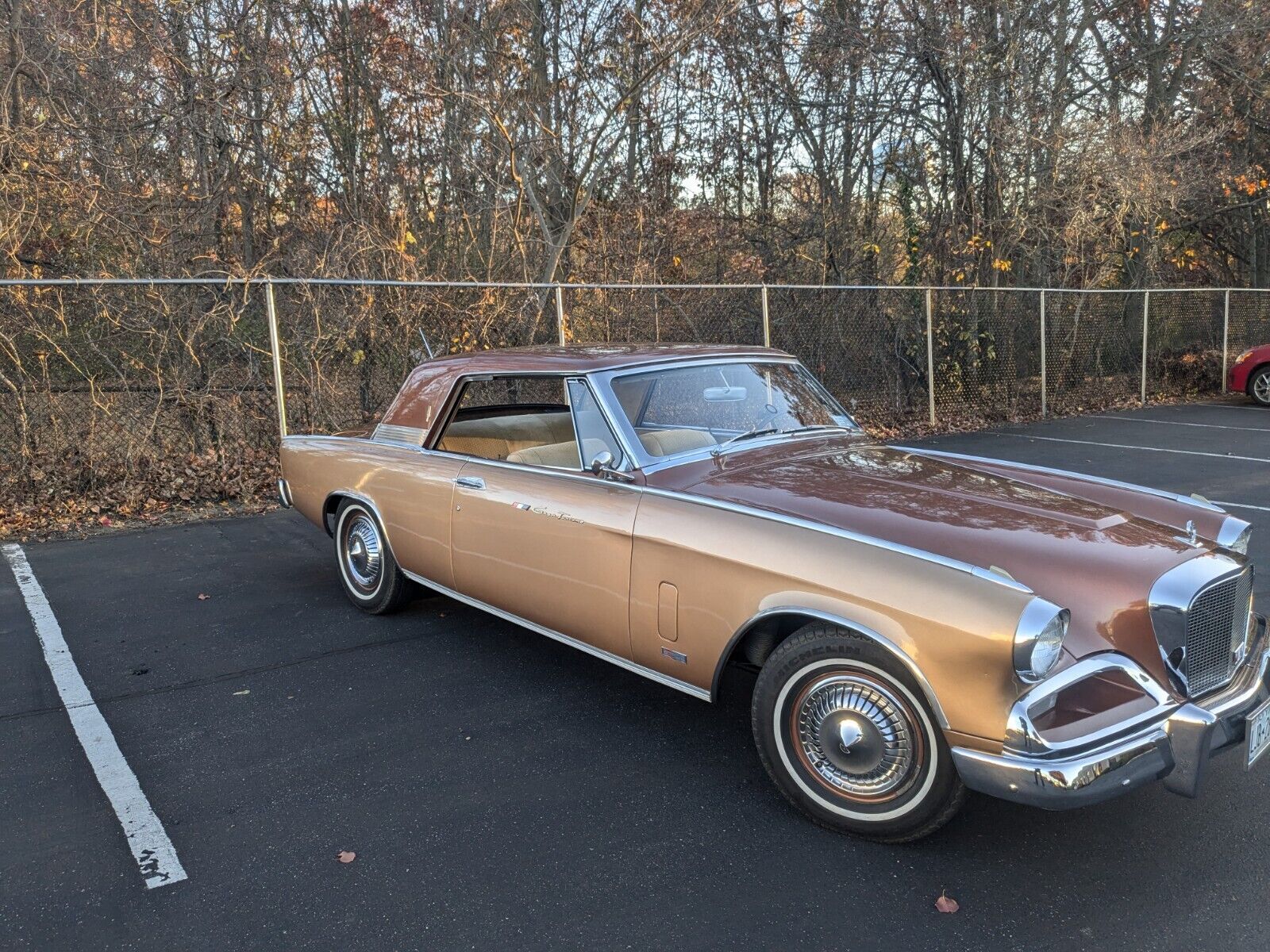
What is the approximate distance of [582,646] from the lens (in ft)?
12.1

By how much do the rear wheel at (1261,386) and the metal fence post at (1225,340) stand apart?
1.38 m

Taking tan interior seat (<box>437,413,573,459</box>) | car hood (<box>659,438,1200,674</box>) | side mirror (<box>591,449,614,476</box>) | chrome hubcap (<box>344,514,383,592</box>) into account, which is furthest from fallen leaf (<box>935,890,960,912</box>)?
chrome hubcap (<box>344,514,383,592</box>)

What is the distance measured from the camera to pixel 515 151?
12.0 m

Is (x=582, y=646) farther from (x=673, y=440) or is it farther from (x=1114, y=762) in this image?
(x=1114, y=762)

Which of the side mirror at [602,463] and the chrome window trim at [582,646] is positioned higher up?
the side mirror at [602,463]

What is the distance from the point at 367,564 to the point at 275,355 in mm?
3775

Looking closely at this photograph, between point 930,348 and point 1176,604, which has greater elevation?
point 930,348

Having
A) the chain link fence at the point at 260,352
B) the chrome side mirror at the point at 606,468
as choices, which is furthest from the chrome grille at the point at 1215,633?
the chain link fence at the point at 260,352

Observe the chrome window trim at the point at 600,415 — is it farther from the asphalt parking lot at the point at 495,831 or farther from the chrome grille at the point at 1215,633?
the chrome grille at the point at 1215,633

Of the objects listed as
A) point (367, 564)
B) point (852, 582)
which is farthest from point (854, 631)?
point (367, 564)

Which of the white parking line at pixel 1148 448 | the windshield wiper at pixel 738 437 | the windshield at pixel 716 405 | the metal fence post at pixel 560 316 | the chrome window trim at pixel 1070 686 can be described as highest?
the metal fence post at pixel 560 316

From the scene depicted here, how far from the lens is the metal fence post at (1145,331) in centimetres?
1481

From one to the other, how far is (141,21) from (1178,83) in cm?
1651

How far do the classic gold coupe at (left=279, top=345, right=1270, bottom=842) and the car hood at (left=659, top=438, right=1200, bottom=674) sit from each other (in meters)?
0.01
